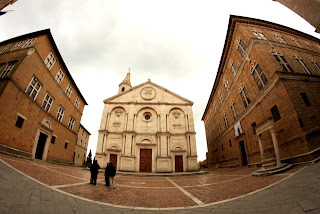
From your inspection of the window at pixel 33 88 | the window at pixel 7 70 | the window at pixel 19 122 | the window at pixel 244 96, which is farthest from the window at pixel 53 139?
the window at pixel 244 96

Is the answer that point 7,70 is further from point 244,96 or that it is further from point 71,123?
point 244,96

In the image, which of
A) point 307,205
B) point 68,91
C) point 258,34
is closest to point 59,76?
point 68,91

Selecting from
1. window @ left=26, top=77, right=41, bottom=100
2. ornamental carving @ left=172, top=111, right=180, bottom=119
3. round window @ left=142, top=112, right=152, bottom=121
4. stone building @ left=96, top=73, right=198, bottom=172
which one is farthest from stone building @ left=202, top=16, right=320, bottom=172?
window @ left=26, top=77, right=41, bottom=100

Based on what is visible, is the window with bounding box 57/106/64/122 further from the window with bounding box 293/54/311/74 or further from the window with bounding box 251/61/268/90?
the window with bounding box 293/54/311/74

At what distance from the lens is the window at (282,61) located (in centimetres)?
1172

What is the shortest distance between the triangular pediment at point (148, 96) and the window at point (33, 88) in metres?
9.14

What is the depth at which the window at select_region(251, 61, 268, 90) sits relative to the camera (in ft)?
41.9

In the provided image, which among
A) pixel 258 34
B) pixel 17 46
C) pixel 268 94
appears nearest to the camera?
pixel 268 94

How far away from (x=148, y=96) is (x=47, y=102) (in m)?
14.6

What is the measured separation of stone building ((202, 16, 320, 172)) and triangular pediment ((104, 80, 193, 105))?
828cm

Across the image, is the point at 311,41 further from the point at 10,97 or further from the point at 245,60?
the point at 10,97

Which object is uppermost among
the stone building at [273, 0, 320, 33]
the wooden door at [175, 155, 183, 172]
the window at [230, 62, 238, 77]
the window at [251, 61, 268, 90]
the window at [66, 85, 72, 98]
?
the window at [230, 62, 238, 77]

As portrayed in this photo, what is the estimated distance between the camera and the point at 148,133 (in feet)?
69.6

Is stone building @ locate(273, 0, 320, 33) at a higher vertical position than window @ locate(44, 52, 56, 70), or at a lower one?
lower
